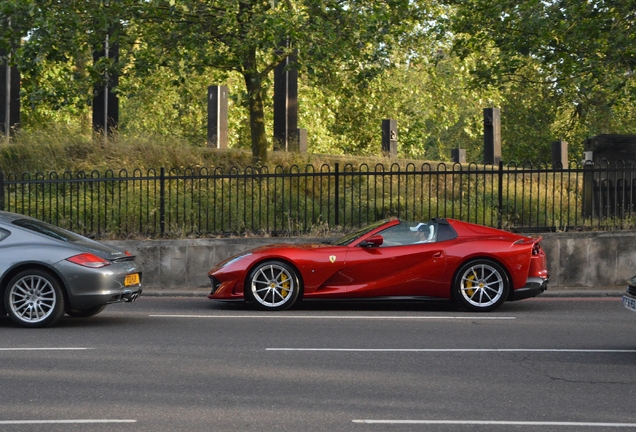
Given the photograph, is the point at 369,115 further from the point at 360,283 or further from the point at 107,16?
the point at 360,283

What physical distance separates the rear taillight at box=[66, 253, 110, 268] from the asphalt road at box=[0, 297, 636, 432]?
751mm

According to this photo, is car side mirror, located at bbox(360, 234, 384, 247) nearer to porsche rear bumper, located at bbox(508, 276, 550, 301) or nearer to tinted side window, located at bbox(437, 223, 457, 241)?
tinted side window, located at bbox(437, 223, 457, 241)

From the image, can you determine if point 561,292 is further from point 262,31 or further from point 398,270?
point 262,31

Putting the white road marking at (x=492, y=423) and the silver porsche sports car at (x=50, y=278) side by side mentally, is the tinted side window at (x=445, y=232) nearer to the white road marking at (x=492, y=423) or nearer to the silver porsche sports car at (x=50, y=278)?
the silver porsche sports car at (x=50, y=278)

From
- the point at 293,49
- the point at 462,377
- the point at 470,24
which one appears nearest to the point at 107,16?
the point at 293,49

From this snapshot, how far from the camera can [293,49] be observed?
64.5 ft

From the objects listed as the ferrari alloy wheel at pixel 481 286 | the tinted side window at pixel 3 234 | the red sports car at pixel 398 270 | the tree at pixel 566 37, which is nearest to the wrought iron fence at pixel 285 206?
the tree at pixel 566 37

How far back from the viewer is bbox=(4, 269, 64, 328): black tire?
36.1ft

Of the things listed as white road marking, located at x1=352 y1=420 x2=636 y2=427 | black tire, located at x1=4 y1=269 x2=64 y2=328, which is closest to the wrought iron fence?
black tire, located at x1=4 y1=269 x2=64 y2=328

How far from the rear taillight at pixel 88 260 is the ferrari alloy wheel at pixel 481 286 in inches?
183

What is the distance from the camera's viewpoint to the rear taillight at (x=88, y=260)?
36.1 feet

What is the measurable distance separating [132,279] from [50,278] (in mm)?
950

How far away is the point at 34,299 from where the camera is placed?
1112cm

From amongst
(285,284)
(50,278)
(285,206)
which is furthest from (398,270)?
(285,206)
